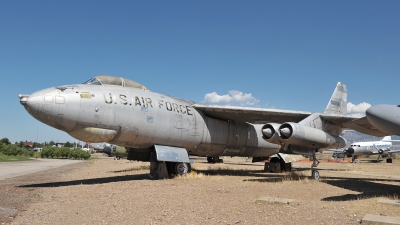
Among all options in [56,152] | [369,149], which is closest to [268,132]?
[369,149]

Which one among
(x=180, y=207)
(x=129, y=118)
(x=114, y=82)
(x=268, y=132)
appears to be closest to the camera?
(x=180, y=207)

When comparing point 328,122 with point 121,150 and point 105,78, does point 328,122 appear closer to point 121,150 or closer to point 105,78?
point 105,78

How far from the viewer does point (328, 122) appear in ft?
52.1

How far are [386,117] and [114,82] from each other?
9374mm

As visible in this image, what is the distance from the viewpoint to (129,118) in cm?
1259

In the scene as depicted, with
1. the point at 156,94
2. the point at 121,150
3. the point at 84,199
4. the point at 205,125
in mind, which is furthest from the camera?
the point at 121,150

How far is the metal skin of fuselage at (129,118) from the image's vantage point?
11109 mm

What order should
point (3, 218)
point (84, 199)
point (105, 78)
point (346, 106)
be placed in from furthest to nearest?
point (346, 106)
point (105, 78)
point (84, 199)
point (3, 218)

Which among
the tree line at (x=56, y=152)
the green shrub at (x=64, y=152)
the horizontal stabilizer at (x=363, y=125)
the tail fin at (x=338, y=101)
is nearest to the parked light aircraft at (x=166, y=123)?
the horizontal stabilizer at (x=363, y=125)

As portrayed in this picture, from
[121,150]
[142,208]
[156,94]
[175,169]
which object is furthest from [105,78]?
[121,150]

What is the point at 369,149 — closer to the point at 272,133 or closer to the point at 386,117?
the point at 272,133

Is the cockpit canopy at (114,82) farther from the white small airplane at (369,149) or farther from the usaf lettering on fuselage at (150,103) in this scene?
the white small airplane at (369,149)

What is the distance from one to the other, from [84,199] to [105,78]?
17.9 ft

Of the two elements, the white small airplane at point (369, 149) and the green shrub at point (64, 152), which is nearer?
the white small airplane at point (369, 149)
